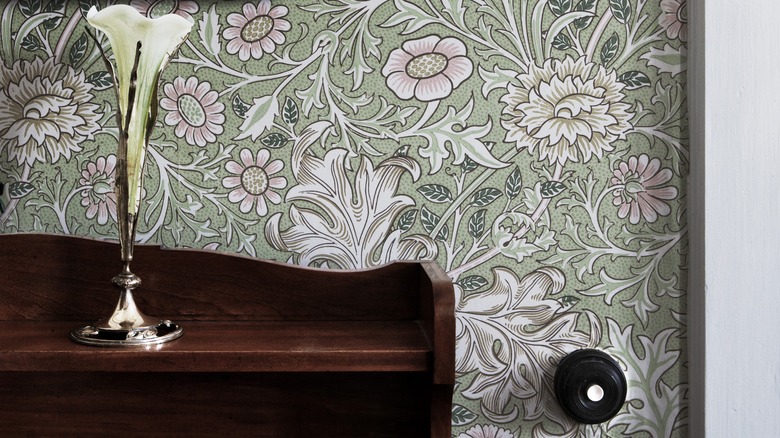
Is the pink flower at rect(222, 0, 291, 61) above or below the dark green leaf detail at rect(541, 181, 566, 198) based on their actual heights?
above

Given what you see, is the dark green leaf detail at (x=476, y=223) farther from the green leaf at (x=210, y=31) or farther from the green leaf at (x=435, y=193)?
the green leaf at (x=210, y=31)

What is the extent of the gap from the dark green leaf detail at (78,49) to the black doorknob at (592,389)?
0.67 metres

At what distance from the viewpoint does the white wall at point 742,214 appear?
75 cm

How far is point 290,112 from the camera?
2.60 ft

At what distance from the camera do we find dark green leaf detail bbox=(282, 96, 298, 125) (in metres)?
0.79

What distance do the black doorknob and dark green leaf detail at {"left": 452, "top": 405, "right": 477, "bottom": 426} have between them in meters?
0.11

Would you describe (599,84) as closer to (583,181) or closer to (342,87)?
(583,181)

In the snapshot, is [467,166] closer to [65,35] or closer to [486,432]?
[486,432]

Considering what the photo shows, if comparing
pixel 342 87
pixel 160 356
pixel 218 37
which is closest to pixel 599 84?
pixel 342 87

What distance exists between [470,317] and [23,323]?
49 cm

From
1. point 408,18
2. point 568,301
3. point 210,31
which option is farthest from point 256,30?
point 568,301

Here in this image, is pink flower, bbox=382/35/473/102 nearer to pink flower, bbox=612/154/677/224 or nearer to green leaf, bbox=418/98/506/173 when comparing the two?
green leaf, bbox=418/98/506/173

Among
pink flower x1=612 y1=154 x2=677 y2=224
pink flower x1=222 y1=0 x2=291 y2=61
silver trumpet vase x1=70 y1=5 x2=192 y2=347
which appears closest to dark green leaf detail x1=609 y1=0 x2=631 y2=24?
pink flower x1=612 y1=154 x2=677 y2=224

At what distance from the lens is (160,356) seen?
1.95 feet
